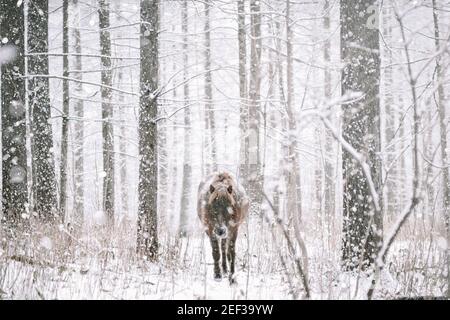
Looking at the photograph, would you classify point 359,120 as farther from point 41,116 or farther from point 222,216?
point 41,116

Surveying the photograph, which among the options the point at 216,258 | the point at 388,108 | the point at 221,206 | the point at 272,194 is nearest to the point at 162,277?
the point at 216,258

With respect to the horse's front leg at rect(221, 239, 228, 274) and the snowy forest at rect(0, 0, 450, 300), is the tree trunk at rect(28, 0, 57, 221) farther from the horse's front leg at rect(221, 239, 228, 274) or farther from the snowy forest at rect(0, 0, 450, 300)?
the horse's front leg at rect(221, 239, 228, 274)

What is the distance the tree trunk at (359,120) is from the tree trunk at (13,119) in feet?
18.0

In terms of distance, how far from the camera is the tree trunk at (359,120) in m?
4.81

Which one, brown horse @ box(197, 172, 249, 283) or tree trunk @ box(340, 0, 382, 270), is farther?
brown horse @ box(197, 172, 249, 283)

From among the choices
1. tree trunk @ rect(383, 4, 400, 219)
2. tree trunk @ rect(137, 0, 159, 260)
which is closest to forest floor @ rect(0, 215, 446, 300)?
tree trunk @ rect(137, 0, 159, 260)

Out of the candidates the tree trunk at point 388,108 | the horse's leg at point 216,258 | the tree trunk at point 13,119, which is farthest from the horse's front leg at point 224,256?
the tree trunk at point 388,108

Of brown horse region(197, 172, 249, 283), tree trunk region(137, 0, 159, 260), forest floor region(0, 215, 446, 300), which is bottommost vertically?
forest floor region(0, 215, 446, 300)

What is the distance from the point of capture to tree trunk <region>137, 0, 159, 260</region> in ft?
19.3

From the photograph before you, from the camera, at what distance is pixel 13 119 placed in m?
7.30

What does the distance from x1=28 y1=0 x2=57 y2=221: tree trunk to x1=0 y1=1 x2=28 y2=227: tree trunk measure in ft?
0.85

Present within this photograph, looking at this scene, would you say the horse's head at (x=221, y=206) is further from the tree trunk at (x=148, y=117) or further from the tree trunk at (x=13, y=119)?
the tree trunk at (x=13, y=119)
